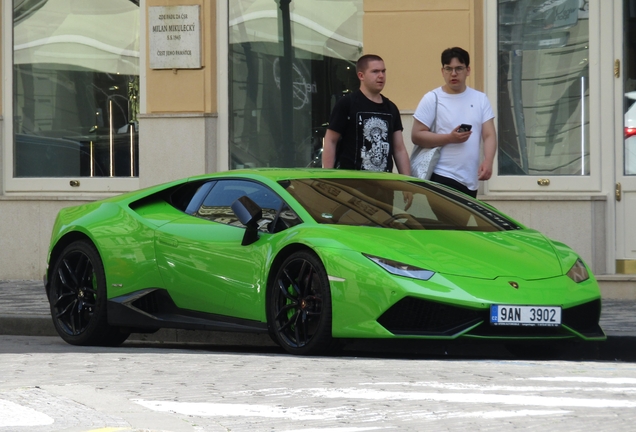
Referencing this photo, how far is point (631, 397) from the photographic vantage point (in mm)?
5891

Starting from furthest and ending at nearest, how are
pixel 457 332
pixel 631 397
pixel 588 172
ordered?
pixel 588 172, pixel 457 332, pixel 631 397

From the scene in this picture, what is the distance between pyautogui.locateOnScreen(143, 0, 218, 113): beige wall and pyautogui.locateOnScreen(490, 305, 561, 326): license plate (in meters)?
7.21

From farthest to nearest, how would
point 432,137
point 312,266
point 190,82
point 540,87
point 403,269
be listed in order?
point 190,82 → point 540,87 → point 432,137 → point 312,266 → point 403,269

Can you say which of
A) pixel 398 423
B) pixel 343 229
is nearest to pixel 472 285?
pixel 343 229

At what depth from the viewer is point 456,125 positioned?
413 inches

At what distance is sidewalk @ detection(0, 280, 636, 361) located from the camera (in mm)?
8820

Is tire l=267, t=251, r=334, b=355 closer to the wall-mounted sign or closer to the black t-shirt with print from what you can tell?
the black t-shirt with print

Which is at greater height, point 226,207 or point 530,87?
point 530,87

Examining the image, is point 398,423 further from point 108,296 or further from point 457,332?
point 108,296

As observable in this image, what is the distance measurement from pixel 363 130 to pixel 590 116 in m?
3.82

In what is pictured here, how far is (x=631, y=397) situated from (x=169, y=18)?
9.37 metres

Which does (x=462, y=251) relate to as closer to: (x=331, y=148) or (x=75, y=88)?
(x=331, y=148)

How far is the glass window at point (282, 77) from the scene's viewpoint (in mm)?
14445

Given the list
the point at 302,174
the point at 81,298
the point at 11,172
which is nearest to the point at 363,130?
the point at 302,174
